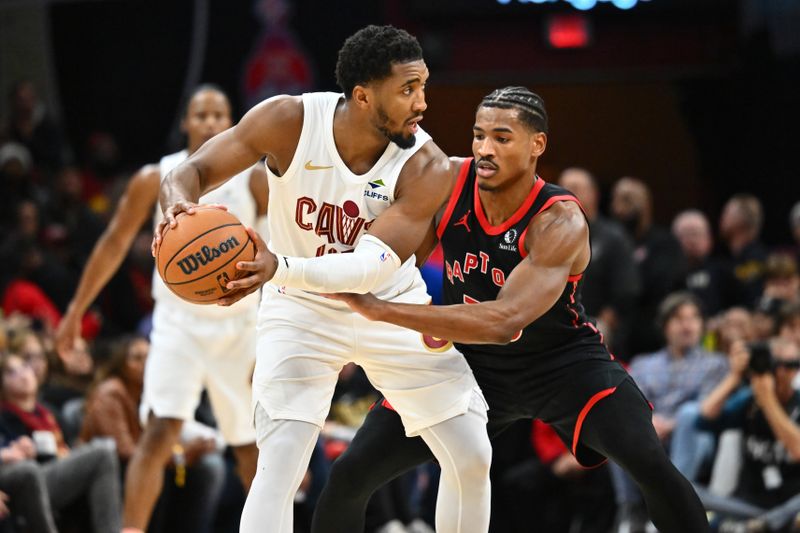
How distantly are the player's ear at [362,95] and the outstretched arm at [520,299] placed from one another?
0.74m

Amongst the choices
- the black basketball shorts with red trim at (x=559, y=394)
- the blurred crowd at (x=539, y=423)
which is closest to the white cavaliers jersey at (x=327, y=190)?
the black basketball shorts with red trim at (x=559, y=394)

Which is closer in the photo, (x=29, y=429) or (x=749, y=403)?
(x=29, y=429)

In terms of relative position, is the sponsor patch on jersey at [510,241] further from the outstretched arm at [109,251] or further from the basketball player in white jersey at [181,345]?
the outstretched arm at [109,251]

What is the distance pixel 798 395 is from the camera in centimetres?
719

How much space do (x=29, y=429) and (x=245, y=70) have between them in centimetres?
521

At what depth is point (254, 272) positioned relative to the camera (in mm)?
4078

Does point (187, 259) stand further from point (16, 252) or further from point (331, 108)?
point (16, 252)

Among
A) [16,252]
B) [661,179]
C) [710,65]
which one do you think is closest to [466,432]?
[16,252]

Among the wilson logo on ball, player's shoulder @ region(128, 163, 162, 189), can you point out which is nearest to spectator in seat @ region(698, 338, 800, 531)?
player's shoulder @ region(128, 163, 162, 189)

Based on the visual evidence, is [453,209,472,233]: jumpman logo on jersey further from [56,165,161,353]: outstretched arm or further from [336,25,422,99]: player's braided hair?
[56,165,161,353]: outstretched arm

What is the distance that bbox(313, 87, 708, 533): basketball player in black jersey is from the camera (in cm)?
451

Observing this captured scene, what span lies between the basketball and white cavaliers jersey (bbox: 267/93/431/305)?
480 millimetres

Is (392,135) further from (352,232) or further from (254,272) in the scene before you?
(254,272)

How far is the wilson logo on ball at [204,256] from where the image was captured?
405cm
